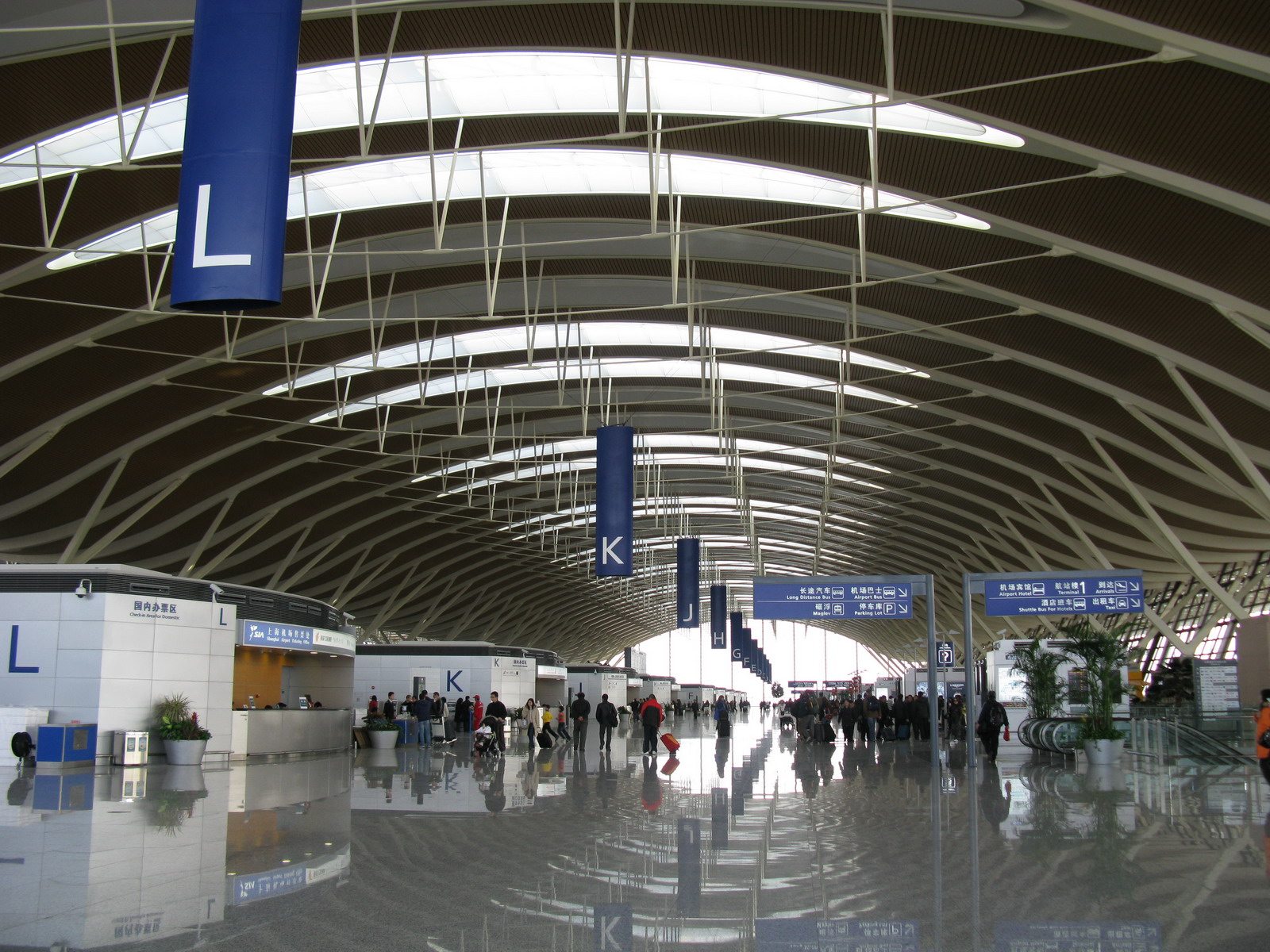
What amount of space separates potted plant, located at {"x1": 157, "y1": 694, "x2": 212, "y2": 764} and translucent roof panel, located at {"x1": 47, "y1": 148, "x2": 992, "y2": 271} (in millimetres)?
9173

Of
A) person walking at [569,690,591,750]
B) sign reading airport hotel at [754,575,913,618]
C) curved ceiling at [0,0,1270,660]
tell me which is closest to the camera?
curved ceiling at [0,0,1270,660]

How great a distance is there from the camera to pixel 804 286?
28219 mm

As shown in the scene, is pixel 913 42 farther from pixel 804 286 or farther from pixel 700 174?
pixel 804 286

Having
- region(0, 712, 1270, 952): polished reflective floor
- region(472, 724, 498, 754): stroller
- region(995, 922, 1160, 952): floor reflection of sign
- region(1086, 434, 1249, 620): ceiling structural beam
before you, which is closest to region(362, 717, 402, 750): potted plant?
region(472, 724, 498, 754): stroller

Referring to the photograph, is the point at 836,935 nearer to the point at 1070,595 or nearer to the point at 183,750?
the point at 183,750

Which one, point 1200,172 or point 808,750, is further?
point 808,750

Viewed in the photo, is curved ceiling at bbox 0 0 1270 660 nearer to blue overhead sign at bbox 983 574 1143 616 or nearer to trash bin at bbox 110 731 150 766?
blue overhead sign at bbox 983 574 1143 616

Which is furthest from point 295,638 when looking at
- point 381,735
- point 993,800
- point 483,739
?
point 993,800

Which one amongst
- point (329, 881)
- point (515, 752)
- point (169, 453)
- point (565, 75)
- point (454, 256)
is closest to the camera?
point (329, 881)

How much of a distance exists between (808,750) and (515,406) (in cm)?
1564

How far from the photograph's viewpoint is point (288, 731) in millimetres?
26859

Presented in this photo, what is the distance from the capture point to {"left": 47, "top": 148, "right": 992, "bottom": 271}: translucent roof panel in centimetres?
2331

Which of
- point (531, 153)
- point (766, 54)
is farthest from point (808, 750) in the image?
point (766, 54)

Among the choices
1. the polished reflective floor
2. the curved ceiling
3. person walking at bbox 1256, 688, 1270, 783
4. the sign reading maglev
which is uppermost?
the curved ceiling
